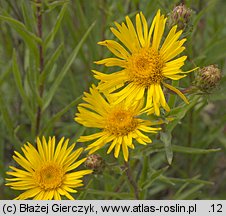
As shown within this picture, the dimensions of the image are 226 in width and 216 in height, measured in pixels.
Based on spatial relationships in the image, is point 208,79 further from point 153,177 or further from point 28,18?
point 28,18

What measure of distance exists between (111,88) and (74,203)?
0.47 m

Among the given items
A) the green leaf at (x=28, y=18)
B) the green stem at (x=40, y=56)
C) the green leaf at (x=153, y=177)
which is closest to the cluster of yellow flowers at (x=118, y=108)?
the green leaf at (x=153, y=177)

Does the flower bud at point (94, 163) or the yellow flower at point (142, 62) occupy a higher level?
the yellow flower at point (142, 62)

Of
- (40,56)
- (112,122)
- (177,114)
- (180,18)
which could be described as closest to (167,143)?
(177,114)

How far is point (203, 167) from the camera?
2.76 metres

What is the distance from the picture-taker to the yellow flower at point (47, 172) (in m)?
1.75

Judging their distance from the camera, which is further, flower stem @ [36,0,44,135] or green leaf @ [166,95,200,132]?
flower stem @ [36,0,44,135]

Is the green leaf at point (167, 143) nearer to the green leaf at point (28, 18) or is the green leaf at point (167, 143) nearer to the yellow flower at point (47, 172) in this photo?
the yellow flower at point (47, 172)

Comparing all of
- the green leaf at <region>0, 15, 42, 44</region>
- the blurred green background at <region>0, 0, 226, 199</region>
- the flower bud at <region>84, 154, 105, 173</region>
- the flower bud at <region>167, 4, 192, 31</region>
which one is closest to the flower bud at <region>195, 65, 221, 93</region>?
the flower bud at <region>167, 4, 192, 31</region>

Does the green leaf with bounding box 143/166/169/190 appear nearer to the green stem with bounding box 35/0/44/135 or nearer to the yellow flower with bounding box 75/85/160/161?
the yellow flower with bounding box 75/85/160/161

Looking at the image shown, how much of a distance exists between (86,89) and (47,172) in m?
0.97

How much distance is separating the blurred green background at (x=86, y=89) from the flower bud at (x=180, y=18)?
0.33 m

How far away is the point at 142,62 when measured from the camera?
5.72 ft

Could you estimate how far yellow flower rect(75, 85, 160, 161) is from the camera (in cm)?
171
